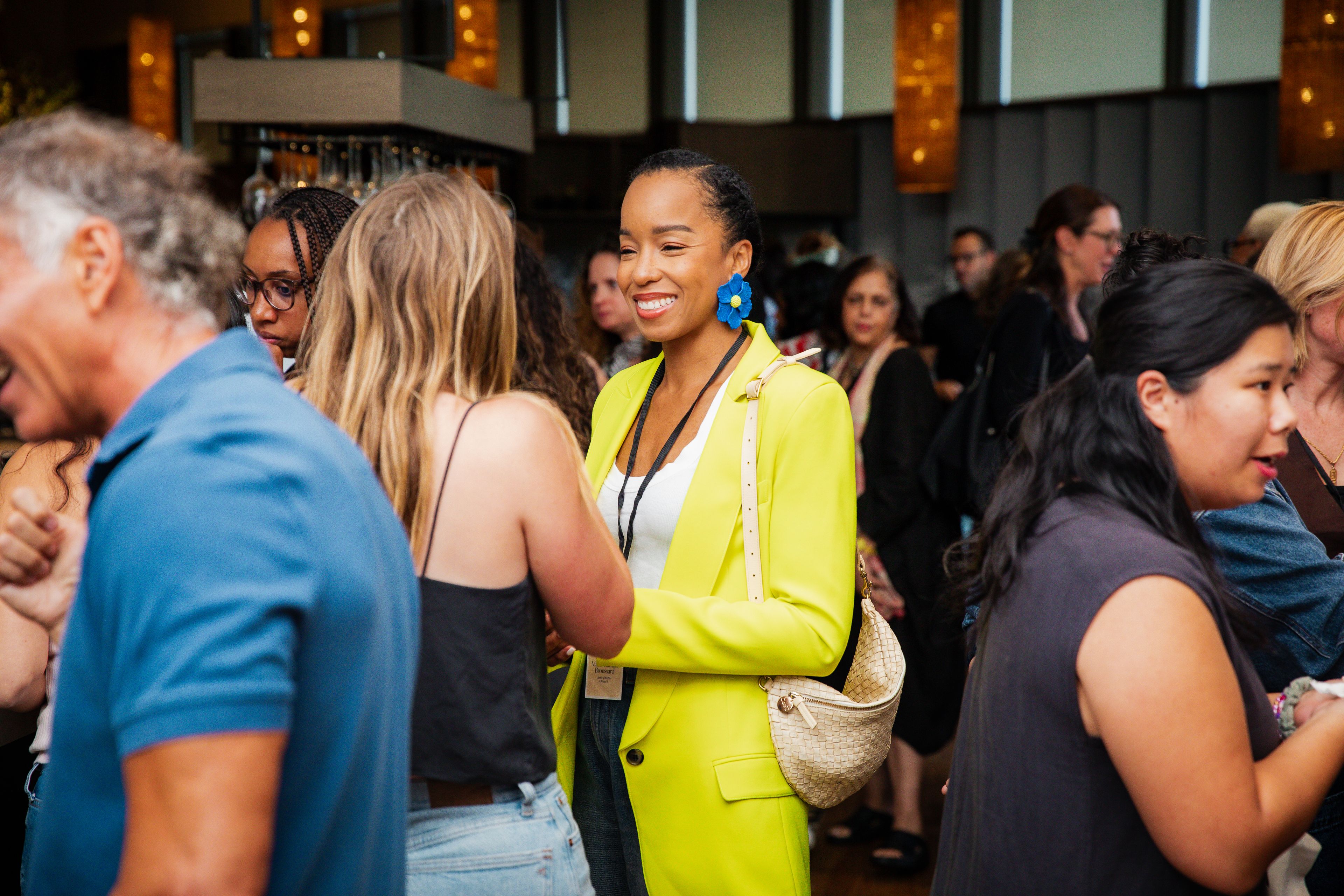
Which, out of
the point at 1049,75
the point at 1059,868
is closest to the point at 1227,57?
the point at 1049,75

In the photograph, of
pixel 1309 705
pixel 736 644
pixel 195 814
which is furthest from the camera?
pixel 736 644

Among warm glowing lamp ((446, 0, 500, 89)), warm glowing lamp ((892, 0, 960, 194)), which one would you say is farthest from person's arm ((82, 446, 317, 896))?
warm glowing lamp ((892, 0, 960, 194))

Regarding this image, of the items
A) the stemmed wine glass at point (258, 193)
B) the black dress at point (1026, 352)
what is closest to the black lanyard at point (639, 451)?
the black dress at point (1026, 352)

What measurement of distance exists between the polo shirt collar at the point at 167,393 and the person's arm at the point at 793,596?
86 cm

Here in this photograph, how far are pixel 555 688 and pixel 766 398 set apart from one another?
0.62 m

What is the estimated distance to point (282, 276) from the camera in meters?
2.03

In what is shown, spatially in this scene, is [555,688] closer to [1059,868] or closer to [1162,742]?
[1059,868]

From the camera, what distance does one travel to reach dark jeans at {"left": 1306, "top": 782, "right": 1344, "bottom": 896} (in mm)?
1721

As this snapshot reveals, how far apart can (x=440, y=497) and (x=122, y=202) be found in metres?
0.48

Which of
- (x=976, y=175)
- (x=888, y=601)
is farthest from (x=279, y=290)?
(x=976, y=175)

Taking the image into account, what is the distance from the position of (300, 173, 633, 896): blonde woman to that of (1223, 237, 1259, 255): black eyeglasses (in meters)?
3.48

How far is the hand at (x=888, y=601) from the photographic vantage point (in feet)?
12.0

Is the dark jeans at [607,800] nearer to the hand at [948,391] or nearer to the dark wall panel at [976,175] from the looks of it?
the hand at [948,391]

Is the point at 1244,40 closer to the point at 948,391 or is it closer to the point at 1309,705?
the point at 948,391
